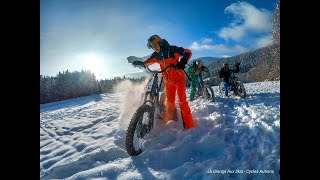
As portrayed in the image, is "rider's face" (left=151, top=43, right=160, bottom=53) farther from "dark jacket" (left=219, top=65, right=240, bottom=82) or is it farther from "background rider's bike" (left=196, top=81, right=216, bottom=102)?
"dark jacket" (left=219, top=65, right=240, bottom=82)

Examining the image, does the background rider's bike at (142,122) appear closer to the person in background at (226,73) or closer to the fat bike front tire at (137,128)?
the fat bike front tire at (137,128)

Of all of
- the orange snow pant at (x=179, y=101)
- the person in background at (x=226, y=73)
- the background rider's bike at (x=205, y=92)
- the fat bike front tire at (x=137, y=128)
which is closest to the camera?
the fat bike front tire at (x=137, y=128)

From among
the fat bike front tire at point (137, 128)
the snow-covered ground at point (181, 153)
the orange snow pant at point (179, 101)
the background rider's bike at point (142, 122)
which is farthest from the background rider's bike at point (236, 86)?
the fat bike front tire at point (137, 128)

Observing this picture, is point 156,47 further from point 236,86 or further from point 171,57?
point 236,86

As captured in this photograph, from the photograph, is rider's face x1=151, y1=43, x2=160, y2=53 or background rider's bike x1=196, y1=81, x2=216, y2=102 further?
background rider's bike x1=196, y1=81, x2=216, y2=102

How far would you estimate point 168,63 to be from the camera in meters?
4.73

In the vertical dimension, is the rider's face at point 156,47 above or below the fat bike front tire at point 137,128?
above

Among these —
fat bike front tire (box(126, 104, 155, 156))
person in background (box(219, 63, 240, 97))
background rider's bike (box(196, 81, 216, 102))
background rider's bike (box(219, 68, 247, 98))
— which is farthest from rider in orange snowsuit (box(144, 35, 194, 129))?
person in background (box(219, 63, 240, 97))

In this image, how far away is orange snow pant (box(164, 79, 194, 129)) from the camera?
4.58m

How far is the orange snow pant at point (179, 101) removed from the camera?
4.58 metres

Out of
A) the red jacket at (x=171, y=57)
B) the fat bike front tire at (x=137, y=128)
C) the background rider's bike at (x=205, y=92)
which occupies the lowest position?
the fat bike front tire at (x=137, y=128)

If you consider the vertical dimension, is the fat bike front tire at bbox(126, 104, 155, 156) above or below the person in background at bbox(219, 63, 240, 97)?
below
